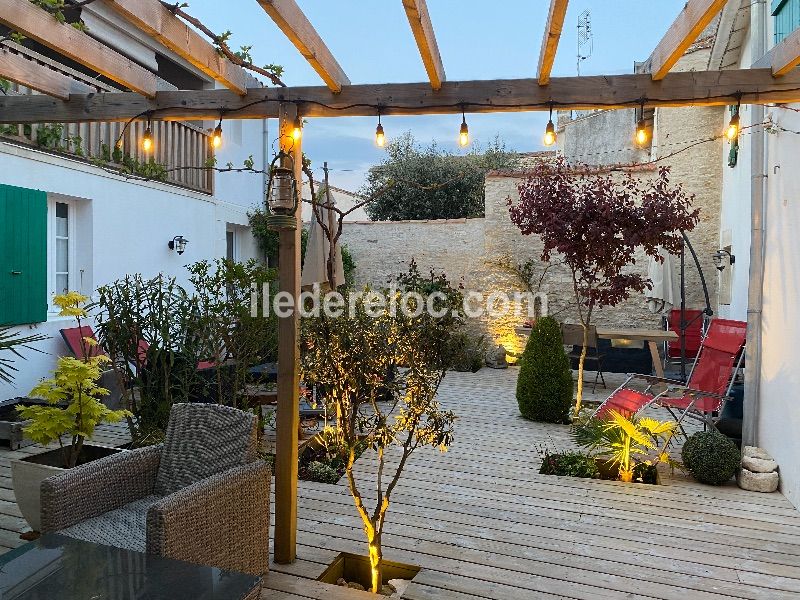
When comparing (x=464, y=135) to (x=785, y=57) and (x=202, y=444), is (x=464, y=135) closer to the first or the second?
(x=785, y=57)

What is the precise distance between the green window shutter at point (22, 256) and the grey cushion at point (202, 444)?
12.6 feet

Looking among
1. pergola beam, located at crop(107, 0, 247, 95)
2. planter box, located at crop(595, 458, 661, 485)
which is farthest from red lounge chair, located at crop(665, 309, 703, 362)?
pergola beam, located at crop(107, 0, 247, 95)

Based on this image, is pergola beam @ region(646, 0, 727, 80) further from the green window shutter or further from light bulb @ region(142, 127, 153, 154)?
the green window shutter

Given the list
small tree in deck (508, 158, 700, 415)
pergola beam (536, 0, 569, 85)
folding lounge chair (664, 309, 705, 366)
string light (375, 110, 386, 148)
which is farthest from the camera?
folding lounge chair (664, 309, 705, 366)

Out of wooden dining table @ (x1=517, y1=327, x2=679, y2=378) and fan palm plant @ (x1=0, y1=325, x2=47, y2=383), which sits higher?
fan palm plant @ (x1=0, y1=325, x2=47, y2=383)

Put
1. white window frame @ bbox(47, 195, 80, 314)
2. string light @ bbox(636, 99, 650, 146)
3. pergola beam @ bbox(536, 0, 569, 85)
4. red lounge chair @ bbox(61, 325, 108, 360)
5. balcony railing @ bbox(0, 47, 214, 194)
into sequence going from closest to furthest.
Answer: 1. pergola beam @ bbox(536, 0, 569, 85)
2. string light @ bbox(636, 99, 650, 146)
3. balcony railing @ bbox(0, 47, 214, 194)
4. red lounge chair @ bbox(61, 325, 108, 360)
5. white window frame @ bbox(47, 195, 80, 314)

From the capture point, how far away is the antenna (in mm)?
15094

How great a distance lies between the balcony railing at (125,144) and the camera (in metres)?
5.96

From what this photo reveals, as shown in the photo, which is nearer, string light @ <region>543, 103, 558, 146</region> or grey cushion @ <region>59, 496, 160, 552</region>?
grey cushion @ <region>59, 496, 160, 552</region>

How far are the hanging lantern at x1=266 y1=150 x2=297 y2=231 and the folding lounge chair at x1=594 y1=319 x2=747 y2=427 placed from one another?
131 inches

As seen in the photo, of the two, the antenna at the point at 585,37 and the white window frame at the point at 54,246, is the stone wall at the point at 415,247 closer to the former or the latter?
the white window frame at the point at 54,246

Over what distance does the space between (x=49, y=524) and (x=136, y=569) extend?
0.92m

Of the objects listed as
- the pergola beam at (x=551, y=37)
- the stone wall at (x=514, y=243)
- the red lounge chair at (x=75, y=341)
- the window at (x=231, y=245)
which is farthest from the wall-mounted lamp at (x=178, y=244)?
the pergola beam at (x=551, y=37)

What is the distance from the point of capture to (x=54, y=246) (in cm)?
698
